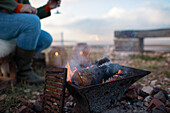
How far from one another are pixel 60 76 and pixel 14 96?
3.78 feet

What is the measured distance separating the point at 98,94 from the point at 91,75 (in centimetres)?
21

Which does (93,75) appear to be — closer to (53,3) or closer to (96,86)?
(96,86)

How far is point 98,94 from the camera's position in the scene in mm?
1368

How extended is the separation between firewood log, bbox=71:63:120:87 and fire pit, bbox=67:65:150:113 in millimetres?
94

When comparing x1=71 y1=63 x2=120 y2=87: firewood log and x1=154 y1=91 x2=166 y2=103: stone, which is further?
x1=154 y1=91 x2=166 y2=103: stone

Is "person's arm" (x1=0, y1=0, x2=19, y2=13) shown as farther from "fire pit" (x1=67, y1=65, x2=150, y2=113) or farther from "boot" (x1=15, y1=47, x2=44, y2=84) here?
"fire pit" (x1=67, y1=65, x2=150, y2=113)

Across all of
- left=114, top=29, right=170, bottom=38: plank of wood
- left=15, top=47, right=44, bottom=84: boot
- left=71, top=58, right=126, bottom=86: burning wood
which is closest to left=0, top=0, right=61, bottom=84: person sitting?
left=15, top=47, right=44, bottom=84: boot

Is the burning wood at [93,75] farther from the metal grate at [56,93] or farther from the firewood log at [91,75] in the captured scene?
the metal grate at [56,93]

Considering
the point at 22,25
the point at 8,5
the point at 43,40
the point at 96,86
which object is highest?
the point at 8,5

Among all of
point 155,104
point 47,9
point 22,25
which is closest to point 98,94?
point 155,104

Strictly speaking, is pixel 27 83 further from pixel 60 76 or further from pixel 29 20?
pixel 60 76

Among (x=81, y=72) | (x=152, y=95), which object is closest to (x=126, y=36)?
(x=152, y=95)

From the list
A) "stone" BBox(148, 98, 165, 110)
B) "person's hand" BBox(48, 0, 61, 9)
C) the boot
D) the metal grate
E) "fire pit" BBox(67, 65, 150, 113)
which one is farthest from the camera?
the boot

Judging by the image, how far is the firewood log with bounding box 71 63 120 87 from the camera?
1.35 m
